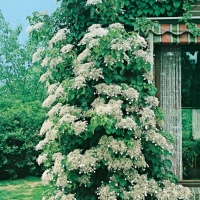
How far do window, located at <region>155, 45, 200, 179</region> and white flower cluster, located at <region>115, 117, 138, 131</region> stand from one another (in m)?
1.13

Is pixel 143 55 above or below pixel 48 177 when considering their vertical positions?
above

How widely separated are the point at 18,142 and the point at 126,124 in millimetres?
6147

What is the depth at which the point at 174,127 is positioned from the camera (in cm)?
578

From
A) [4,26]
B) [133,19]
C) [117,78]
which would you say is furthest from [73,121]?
[4,26]

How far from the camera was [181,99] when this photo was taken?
5.77 m

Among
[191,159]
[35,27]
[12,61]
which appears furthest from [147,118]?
[12,61]

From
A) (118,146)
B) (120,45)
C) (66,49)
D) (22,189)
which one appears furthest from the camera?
(22,189)

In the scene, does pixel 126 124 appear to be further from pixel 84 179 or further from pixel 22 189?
pixel 22 189

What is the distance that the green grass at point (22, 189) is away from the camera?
8164 mm

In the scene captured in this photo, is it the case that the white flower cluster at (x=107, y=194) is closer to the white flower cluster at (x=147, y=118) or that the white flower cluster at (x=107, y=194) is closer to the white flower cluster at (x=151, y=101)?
the white flower cluster at (x=147, y=118)

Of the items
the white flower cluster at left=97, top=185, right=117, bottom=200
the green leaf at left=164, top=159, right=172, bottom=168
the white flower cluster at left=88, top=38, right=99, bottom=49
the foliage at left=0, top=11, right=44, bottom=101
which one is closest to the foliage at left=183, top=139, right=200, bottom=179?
the green leaf at left=164, top=159, right=172, bottom=168

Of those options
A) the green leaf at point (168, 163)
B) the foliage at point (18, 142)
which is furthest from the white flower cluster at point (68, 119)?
the foliage at point (18, 142)

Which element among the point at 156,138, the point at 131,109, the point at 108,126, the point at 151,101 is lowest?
the point at 156,138

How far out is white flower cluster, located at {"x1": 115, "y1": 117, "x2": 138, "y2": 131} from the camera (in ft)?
15.4
